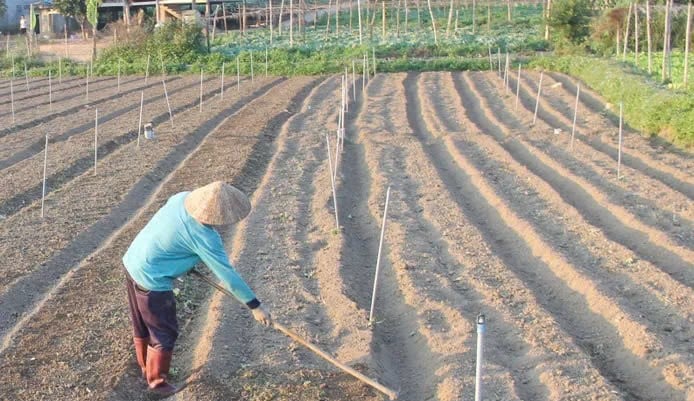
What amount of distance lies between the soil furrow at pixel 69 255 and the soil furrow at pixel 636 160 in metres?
6.25

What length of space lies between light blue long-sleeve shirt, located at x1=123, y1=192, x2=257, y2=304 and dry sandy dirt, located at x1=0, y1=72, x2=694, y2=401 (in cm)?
70

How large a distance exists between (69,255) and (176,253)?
372cm

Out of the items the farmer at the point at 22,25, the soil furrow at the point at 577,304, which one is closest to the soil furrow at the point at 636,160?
the soil furrow at the point at 577,304

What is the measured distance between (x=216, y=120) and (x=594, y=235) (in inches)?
425

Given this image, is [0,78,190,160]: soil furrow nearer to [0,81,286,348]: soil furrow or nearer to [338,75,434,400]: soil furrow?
[0,81,286,348]: soil furrow

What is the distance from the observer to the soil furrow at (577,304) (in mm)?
5625

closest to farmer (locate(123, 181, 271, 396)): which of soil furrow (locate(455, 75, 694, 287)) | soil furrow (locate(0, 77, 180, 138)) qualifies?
soil furrow (locate(455, 75, 694, 287))

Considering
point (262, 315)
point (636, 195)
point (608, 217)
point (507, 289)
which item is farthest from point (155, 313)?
point (636, 195)

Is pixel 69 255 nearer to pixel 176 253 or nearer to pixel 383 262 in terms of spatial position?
pixel 383 262

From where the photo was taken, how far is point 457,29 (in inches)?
1564

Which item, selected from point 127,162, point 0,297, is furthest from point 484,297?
point 127,162

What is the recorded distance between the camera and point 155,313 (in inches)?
205

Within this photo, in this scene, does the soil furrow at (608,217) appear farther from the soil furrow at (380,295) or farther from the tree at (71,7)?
the tree at (71,7)

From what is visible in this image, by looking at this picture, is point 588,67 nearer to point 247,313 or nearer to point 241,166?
point 241,166
